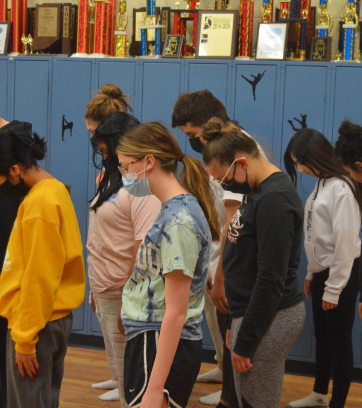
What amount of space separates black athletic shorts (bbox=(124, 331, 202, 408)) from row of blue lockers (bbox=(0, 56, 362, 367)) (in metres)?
2.17

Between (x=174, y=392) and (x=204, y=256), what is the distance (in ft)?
1.22

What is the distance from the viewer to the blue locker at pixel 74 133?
3.99 meters

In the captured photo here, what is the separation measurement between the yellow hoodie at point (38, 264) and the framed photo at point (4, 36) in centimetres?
273

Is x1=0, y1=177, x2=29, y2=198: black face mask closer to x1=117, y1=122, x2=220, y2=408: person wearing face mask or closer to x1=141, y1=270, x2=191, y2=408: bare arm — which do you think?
x1=117, y1=122, x2=220, y2=408: person wearing face mask

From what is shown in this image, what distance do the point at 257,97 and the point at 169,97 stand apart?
24.0 inches

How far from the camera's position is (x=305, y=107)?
11.8 feet

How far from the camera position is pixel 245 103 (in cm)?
370

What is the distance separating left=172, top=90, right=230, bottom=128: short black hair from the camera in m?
2.71

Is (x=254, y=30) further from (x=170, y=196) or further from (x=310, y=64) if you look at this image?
(x=170, y=196)

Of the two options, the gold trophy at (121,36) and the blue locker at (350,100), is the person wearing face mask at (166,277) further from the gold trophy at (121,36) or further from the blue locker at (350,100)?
the gold trophy at (121,36)

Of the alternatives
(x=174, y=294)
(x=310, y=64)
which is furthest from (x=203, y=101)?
(x=174, y=294)

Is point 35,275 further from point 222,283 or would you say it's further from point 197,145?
point 197,145

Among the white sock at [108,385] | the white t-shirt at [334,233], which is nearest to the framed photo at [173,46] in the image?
→ the white t-shirt at [334,233]

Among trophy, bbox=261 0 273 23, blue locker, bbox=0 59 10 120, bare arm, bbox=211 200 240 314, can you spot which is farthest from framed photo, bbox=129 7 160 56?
bare arm, bbox=211 200 240 314
